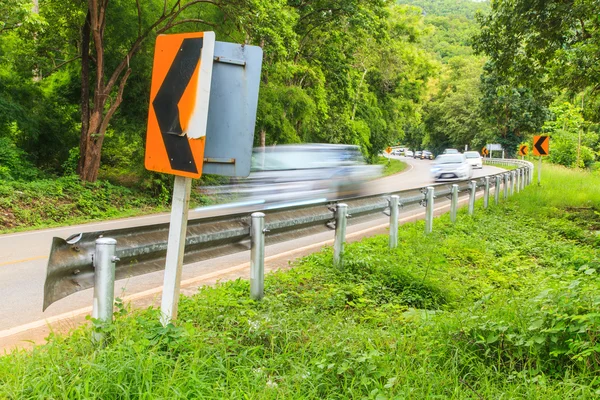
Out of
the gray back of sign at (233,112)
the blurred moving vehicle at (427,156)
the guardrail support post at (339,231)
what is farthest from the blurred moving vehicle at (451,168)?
the blurred moving vehicle at (427,156)

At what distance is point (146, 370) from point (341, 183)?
9.98 metres

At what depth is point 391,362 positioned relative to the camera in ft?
11.3

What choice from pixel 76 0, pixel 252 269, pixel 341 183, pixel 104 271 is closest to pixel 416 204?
pixel 341 183

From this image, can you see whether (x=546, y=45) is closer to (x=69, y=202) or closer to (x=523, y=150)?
(x=523, y=150)

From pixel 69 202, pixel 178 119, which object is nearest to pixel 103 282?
pixel 178 119

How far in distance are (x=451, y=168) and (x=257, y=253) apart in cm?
2302

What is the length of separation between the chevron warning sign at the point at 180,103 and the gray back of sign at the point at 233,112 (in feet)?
0.63

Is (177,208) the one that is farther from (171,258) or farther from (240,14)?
(240,14)

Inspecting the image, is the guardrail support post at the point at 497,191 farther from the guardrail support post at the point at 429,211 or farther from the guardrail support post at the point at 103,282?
the guardrail support post at the point at 103,282

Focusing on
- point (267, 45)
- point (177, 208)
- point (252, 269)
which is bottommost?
point (252, 269)

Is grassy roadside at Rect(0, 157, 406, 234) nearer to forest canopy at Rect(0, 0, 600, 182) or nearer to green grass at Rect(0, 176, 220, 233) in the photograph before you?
green grass at Rect(0, 176, 220, 233)

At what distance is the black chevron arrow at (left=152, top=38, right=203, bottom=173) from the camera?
130 inches

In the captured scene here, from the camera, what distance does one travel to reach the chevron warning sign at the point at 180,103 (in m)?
A: 3.26

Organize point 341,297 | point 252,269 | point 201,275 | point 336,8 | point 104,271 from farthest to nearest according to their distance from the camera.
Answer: point 336,8 → point 201,275 → point 341,297 → point 252,269 → point 104,271
